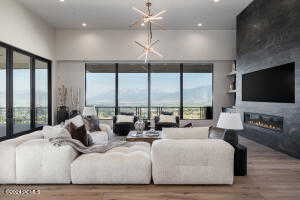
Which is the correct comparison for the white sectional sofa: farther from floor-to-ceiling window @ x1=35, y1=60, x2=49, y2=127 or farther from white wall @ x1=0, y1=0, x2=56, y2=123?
floor-to-ceiling window @ x1=35, y1=60, x2=49, y2=127

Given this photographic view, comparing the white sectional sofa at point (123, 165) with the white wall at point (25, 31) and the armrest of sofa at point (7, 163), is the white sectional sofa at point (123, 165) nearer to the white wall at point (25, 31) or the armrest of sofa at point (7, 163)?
the armrest of sofa at point (7, 163)

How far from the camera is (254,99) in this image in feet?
21.4

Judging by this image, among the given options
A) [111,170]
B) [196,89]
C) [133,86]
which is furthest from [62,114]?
[111,170]

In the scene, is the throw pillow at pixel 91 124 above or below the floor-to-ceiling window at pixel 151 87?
below

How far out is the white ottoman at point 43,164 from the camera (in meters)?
3.19

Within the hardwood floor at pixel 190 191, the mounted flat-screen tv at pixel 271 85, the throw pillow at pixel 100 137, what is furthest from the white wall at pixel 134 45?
the hardwood floor at pixel 190 191

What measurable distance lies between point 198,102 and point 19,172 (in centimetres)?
711

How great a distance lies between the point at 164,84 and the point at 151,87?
51 centimetres

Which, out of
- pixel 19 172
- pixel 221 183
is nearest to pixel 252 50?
pixel 221 183

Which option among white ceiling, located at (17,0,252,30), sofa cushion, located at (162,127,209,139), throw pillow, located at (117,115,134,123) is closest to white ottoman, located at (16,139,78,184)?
sofa cushion, located at (162,127,209,139)

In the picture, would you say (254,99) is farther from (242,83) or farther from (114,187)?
(114,187)

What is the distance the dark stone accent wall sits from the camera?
4789mm

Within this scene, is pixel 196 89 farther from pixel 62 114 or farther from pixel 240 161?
pixel 240 161

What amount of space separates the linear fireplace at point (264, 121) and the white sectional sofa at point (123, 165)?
285cm
